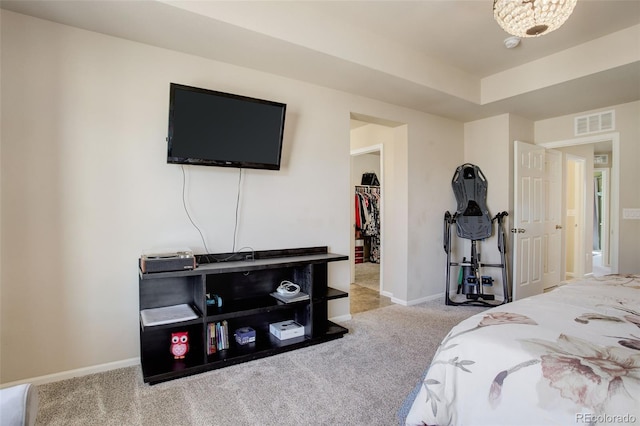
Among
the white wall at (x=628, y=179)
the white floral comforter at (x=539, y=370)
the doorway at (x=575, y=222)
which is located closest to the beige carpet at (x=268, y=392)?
the white floral comforter at (x=539, y=370)

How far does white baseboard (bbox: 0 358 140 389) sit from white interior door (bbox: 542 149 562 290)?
490 centimetres

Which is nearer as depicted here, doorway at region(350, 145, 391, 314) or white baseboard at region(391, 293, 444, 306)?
white baseboard at region(391, 293, 444, 306)

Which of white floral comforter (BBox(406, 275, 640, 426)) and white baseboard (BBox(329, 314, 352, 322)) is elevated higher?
white floral comforter (BBox(406, 275, 640, 426))

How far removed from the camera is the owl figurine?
232 cm

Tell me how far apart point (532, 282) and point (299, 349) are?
3263 mm

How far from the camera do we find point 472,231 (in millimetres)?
4059

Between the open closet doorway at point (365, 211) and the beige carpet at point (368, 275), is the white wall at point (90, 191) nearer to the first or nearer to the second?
the open closet doorway at point (365, 211)

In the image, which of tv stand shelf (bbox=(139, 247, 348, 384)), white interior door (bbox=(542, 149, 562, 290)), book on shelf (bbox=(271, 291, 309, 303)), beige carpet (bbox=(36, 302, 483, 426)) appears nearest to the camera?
beige carpet (bbox=(36, 302, 483, 426))

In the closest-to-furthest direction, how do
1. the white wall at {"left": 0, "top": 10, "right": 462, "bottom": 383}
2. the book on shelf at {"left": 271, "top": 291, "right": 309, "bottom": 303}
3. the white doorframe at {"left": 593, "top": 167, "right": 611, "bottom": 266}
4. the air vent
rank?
the white wall at {"left": 0, "top": 10, "right": 462, "bottom": 383}, the book on shelf at {"left": 271, "top": 291, "right": 309, "bottom": 303}, the air vent, the white doorframe at {"left": 593, "top": 167, "right": 611, "bottom": 266}

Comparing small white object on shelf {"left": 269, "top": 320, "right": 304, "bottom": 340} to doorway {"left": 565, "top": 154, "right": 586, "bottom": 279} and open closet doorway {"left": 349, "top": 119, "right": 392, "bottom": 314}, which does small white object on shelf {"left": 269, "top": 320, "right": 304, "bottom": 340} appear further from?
doorway {"left": 565, "top": 154, "right": 586, "bottom": 279}

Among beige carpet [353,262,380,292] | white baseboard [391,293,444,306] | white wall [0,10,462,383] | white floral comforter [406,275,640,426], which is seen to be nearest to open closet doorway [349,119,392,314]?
beige carpet [353,262,380,292]
